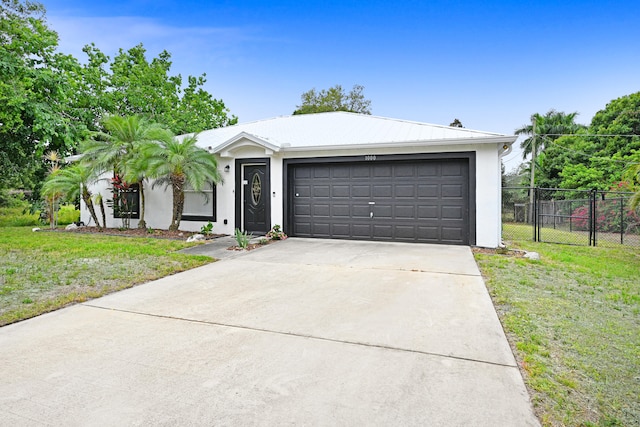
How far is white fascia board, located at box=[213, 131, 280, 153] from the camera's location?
10.3 m

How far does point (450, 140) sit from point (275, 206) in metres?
4.96

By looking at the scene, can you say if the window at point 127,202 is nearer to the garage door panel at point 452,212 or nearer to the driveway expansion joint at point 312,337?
the driveway expansion joint at point 312,337

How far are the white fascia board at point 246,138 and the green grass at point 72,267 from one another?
295 cm

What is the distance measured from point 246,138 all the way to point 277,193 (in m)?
1.75

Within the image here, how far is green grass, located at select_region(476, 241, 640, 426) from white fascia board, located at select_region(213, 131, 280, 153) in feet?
20.1

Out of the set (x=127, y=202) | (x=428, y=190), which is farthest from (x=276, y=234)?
(x=127, y=202)

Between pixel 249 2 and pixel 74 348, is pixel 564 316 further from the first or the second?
pixel 249 2

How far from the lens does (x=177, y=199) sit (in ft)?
35.7

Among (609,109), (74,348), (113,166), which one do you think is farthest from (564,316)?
(609,109)

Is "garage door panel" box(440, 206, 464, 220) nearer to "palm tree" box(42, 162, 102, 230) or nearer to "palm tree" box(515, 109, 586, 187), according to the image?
"palm tree" box(42, 162, 102, 230)

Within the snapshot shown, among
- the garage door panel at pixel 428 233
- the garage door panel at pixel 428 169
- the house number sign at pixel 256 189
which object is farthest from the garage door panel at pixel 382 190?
the house number sign at pixel 256 189

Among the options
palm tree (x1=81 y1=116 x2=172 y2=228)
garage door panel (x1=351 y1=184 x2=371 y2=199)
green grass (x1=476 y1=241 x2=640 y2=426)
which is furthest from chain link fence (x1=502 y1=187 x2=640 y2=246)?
palm tree (x1=81 y1=116 x2=172 y2=228)

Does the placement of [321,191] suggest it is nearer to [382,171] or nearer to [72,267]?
[382,171]

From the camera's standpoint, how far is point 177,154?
10031 mm
